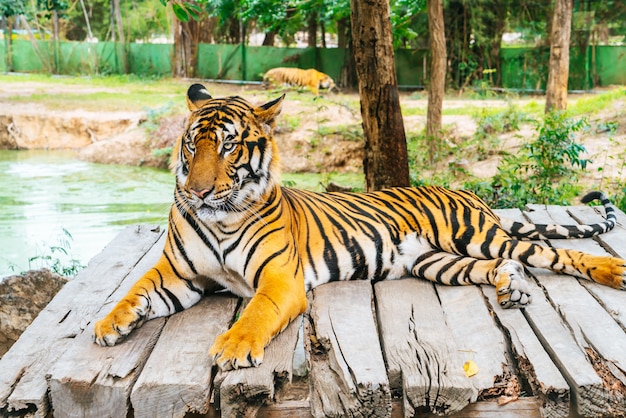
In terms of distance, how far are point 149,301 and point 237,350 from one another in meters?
0.65

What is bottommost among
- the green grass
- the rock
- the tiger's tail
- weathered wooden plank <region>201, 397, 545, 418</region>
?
the rock

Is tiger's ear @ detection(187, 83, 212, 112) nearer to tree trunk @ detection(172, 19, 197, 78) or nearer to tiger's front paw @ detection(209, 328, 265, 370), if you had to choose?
tiger's front paw @ detection(209, 328, 265, 370)

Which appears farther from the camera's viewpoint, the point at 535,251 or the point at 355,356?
the point at 535,251

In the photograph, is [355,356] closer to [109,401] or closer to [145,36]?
[109,401]

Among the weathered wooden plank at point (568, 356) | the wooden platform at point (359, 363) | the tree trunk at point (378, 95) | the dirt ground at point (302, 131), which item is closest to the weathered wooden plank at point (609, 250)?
the wooden platform at point (359, 363)

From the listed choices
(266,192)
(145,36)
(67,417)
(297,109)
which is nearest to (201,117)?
(266,192)

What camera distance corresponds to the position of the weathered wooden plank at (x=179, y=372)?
2494mm

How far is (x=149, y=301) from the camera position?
3.08m

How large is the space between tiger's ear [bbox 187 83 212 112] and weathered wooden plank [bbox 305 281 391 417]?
993 mm

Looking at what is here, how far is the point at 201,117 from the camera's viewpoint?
10.3 ft

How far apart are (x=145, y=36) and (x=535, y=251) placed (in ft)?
95.4

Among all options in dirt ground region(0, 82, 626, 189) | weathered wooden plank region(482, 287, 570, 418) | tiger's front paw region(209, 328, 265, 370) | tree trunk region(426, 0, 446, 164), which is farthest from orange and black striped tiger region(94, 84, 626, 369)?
tree trunk region(426, 0, 446, 164)

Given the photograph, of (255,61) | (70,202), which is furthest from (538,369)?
(255,61)

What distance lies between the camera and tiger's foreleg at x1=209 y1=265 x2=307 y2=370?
2576mm
